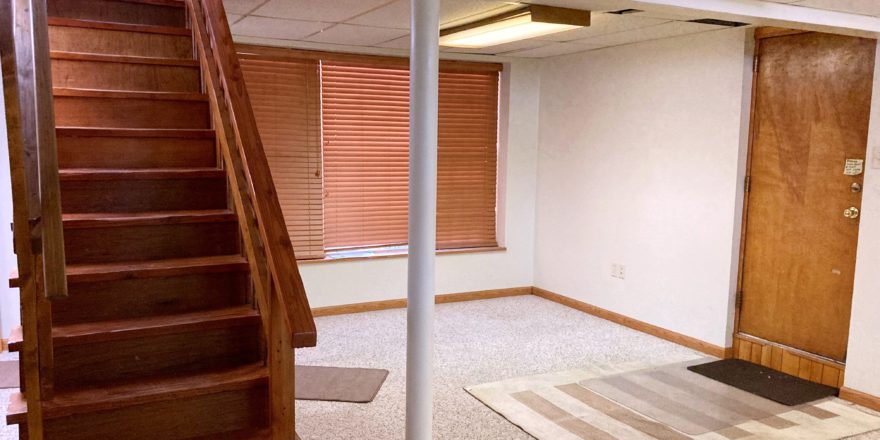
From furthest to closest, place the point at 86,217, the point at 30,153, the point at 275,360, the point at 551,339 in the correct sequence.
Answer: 1. the point at 551,339
2. the point at 86,217
3. the point at 275,360
4. the point at 30,153

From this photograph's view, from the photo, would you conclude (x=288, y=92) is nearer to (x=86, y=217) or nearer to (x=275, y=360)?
(x=86, y=217)

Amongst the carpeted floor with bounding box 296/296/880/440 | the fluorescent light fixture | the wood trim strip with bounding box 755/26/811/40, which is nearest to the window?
the carpeted floor with bounding box 296/296/880/440

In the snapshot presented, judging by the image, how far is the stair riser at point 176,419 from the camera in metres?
2.21

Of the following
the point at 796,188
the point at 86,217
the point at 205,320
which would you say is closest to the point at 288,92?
the point at 86,217

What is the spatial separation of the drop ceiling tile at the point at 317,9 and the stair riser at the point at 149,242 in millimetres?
1440

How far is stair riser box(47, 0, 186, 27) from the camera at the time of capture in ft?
11.8

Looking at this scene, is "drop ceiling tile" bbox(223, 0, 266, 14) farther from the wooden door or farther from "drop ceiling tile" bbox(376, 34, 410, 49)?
the wooden door

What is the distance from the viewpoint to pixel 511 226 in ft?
20.3

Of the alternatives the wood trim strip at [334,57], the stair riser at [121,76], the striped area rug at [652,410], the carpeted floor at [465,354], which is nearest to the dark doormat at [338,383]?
the carpeted floor at [465,354]

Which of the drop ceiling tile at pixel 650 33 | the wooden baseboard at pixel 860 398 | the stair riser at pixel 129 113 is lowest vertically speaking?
the wooden baseboard at pixel 860 398

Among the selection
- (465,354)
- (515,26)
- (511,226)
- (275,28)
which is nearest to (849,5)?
(515,26)

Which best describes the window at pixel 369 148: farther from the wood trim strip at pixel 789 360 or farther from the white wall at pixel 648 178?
the wood trim strip at pixel 789 360

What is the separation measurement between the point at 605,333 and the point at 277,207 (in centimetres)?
342

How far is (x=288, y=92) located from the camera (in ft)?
17.0
